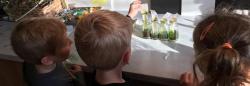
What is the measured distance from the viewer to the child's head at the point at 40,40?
1219 millimetres

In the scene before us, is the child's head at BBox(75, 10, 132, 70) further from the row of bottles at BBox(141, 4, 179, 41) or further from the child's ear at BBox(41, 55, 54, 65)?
the row of bottles at BBox(141, 4, 179, 41)

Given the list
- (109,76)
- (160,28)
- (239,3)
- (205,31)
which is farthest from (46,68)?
(239,3)

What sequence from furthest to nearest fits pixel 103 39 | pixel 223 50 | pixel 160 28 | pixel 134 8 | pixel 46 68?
pixel 134 8 < pixel 160 28 < pixel 46 68 < pixel 103 39 < pixel 223 50

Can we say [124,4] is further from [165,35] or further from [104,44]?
[104,44]

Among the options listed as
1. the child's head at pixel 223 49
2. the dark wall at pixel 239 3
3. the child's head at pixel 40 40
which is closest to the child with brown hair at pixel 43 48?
the child's head at pixel 40 40

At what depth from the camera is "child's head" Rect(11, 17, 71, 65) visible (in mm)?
1219

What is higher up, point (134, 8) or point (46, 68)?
point (134, 8)

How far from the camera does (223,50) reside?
95 centimetres

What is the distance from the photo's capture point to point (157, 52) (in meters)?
1.40

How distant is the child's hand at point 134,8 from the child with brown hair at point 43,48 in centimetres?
40

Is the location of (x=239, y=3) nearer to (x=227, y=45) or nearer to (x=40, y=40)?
(x=227, y=45)

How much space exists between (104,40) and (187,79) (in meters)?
0.32

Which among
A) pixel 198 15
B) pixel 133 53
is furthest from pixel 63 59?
pixel 198 15

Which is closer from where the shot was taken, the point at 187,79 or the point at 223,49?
the point at 223,49
